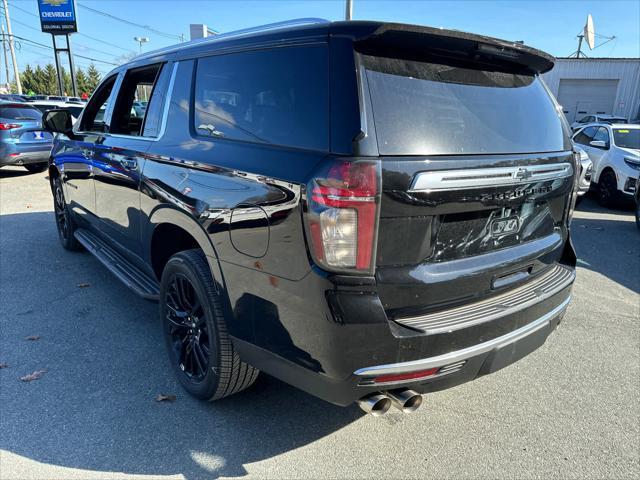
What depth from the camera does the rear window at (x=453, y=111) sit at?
193 cm

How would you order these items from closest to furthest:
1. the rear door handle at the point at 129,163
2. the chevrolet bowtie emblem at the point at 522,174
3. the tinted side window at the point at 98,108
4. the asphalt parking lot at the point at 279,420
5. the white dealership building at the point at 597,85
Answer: the chevrolet bowtie emblem at the point at 522,174, the asphalt parking lot at the point at 279,420, the rear door handle at the point at 129,163, the tinted side window at the point at 98,108, the white dealership building at the point at 597,85

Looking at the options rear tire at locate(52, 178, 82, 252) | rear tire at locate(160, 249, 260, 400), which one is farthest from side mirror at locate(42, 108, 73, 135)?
rear tire at locate(160, 249, 260, 400)

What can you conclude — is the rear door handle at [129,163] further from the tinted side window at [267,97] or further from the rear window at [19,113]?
the rear window at [19,113]

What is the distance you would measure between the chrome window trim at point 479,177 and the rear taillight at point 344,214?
0.21 meters

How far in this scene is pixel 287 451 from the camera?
2.47 metres

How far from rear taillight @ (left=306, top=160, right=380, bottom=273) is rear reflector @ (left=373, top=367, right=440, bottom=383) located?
0.47 metres

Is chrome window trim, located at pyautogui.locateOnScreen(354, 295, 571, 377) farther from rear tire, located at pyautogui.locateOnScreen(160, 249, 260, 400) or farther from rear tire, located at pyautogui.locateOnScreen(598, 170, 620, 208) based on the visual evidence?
rear tire, located at pyautogui.locateOnScreen(598, 170, 620, 208)

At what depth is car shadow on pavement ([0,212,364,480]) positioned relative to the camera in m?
2.40

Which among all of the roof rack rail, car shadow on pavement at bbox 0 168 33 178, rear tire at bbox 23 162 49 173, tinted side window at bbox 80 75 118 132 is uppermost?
the roof rack rail

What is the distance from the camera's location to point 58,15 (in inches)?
1112

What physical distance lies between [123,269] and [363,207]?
2.69m

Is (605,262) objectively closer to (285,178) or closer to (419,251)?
(419,251)

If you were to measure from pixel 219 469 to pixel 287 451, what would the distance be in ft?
1.17

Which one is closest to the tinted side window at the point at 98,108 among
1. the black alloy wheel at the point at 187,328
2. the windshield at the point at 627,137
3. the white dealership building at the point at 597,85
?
the black alloy wheel at the point at 187,328
